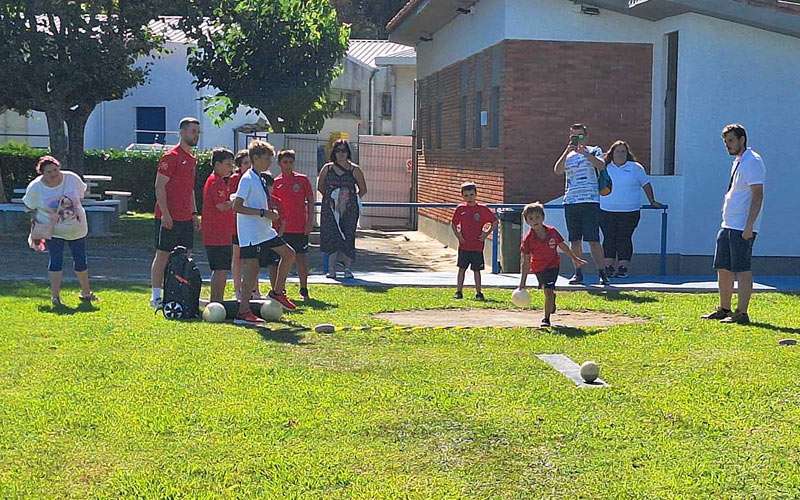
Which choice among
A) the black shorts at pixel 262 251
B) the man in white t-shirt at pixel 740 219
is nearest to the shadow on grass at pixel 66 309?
the black shorts at pixel 262 251

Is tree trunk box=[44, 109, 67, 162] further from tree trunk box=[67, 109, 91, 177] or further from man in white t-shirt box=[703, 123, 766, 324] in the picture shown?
man in white t-shirt box=[703, 123, 766, 324]

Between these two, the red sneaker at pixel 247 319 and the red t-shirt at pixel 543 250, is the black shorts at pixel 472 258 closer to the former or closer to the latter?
the red t-shirt at pixel 543 250

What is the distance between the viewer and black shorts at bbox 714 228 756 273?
11.1 meters

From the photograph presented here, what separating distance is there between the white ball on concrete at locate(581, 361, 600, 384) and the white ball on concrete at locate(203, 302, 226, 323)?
4019 mm

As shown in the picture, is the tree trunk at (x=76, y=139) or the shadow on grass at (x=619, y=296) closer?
the shadow on grass at (x=619, y=296)

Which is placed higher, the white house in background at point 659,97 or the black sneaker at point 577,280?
the white house in background at point 659,97

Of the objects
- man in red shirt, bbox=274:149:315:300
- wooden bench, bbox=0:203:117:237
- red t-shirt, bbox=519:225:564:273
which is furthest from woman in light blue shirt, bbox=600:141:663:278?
wooden bench, bbox=0:203:117:237

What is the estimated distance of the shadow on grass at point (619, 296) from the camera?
13336 mm

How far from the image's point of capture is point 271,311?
36.4ft

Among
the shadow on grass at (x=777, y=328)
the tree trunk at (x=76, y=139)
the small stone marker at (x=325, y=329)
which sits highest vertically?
the tree trunk at (x=76, y=139)

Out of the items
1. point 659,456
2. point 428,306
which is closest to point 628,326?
point 428,306

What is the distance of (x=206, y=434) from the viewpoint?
6.67 m

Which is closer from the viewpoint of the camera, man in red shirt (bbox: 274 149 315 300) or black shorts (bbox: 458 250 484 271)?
man in red shirt (bbox: 274 149 315 300)

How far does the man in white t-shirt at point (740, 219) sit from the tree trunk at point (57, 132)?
14.2m
